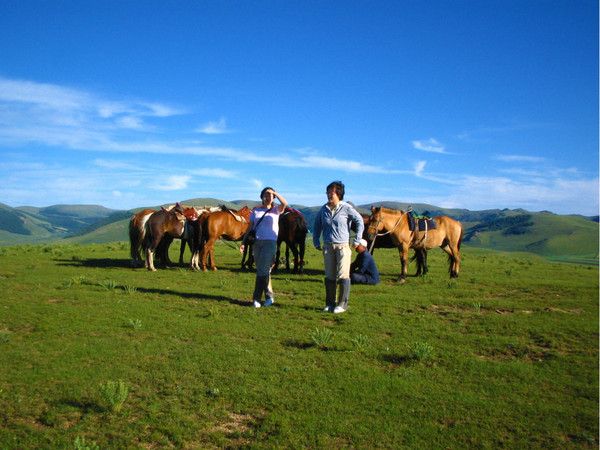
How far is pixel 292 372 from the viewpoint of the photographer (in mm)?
6238

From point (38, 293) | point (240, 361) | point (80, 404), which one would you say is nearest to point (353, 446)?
point (240, 361)

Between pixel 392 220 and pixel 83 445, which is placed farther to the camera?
pixel 392 220

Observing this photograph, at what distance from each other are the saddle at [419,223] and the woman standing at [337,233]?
6.09 m

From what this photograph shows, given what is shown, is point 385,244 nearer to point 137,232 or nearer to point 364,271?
point 364,271

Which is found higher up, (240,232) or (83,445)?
(240,232)

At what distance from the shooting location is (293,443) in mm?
4445

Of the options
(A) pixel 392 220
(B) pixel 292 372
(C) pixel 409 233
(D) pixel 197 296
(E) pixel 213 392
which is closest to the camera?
(E) pixel 213 392

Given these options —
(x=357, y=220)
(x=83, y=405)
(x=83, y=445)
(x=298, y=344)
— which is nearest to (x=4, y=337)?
(x=83, y=405)

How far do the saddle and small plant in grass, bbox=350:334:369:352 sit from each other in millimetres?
8168

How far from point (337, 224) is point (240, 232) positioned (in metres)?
8.45

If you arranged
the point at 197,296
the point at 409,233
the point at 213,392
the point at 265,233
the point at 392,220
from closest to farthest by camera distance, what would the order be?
the point at 213,392 < the point at 265,233 < the point at 197,296 < the point at 392,220 < the point at 409,233

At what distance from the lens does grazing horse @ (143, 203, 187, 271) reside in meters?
16.2

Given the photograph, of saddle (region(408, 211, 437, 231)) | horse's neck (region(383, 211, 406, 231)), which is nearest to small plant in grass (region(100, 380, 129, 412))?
horse's neck (region(383, 211, 406, 231))

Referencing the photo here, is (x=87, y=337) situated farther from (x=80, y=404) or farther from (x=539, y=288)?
(x=539, y=288)
